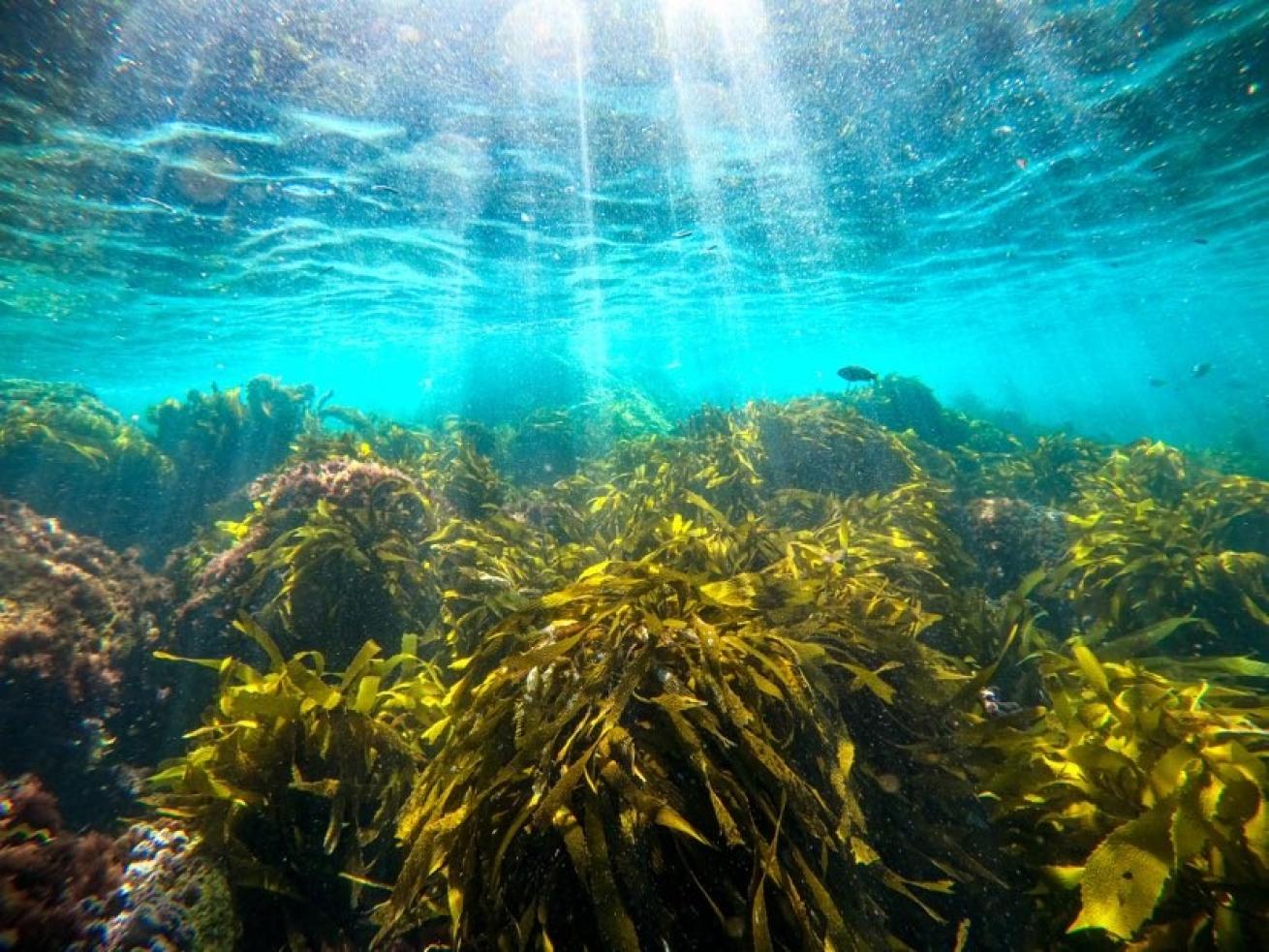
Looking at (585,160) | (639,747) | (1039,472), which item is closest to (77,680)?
(639,747)

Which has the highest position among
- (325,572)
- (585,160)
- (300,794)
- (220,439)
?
(585,160)

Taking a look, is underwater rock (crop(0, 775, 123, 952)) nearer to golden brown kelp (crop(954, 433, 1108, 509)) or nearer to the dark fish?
golden brown kelp (crop(954, 433, 1108, 509))

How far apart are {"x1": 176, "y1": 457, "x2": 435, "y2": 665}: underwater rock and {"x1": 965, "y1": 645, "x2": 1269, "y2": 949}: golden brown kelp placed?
4.40 m

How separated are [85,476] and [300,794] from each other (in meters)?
11.0

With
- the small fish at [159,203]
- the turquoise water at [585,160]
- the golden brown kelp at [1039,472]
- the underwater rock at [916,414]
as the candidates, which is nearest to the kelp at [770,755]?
the golden brown kelp at [1039,472]

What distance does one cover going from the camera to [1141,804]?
6.38 ft

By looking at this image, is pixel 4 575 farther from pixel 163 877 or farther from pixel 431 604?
pixel 163 877

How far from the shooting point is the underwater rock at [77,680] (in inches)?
154

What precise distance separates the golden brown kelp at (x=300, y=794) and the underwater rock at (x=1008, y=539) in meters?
6.10

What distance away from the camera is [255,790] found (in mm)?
2400

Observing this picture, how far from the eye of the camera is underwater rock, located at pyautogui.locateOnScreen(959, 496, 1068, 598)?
233 inches

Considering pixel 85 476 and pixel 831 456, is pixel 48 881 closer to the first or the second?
pixel 831 456

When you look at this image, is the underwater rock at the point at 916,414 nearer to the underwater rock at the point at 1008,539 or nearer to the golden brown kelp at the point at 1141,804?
the underwater rock at the point at 1008,539

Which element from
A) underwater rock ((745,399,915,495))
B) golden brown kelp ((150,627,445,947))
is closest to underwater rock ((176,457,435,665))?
golden brown kelp ((150,627,445,947))
